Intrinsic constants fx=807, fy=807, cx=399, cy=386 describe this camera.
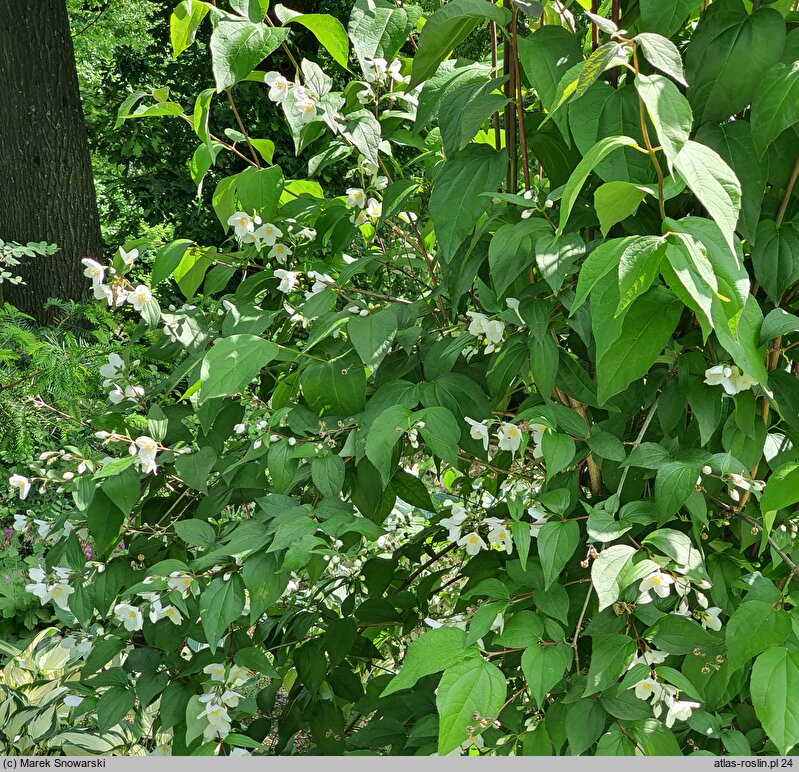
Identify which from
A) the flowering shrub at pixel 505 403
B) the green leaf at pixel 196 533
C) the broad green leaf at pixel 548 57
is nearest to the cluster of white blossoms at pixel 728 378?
the flowering shrub at pixel 505 403

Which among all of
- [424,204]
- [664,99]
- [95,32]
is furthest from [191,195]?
[664,99]

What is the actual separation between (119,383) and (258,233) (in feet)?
1.16

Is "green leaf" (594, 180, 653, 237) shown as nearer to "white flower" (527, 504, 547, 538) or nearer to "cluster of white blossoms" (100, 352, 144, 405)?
"white flower" (527, 504, 547, 538)

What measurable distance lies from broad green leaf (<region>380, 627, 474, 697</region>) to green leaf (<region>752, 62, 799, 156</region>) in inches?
25.7

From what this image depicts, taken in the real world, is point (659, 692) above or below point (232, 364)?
below

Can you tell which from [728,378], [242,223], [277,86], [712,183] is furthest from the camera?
[242,223]

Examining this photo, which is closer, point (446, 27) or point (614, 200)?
point (614, 200)

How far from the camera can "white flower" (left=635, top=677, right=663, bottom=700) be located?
37.7 inches

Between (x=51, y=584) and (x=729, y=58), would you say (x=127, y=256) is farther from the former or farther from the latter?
(x=729, y=58)

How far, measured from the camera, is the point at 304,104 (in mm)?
1138

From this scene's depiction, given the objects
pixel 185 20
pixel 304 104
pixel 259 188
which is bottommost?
pixel 259 188

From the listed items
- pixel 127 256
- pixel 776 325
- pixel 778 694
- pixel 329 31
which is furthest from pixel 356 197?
pixel 778 694

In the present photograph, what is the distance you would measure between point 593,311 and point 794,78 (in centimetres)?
35

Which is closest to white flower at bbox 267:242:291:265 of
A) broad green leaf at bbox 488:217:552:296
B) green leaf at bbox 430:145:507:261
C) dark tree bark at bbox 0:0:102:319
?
green leaf at bbox 430:145:507:261
